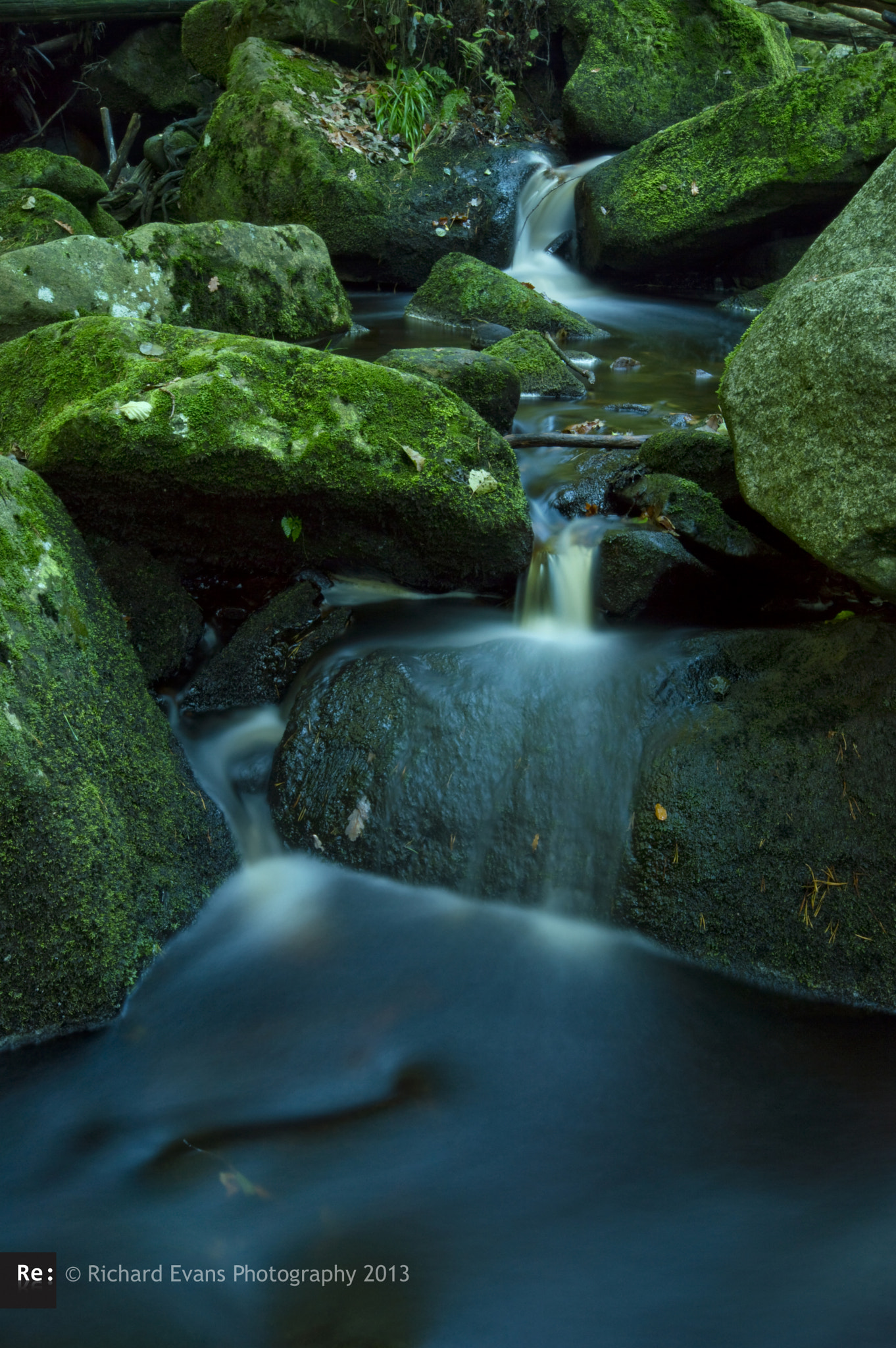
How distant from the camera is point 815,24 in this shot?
45.0 ft

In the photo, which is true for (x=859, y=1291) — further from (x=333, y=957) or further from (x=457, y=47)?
(x=457, y=47)

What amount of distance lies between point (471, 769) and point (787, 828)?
1195 mm

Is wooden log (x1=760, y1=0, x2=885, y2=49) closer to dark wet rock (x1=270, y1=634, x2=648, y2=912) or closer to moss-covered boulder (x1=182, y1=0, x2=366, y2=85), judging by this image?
moss-covered boulder (x1=182, y1=0, x2=366, y2=85)

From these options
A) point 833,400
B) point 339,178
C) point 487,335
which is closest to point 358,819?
point 833,400

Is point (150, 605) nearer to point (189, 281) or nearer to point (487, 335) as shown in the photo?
point (189, 281)

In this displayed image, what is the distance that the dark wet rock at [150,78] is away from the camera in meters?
14.6

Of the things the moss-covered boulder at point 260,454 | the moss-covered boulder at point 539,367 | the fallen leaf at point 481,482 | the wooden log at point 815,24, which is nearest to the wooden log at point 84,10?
the wooden log at point 815,24

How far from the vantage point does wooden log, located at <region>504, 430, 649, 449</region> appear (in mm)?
5250

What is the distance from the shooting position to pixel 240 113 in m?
10.4

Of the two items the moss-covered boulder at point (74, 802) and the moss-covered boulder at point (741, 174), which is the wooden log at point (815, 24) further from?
the moss-covered boulder at point (74, 802)

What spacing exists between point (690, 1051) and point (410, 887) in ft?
3.80

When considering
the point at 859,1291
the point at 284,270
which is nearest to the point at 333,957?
the point at 859,1291

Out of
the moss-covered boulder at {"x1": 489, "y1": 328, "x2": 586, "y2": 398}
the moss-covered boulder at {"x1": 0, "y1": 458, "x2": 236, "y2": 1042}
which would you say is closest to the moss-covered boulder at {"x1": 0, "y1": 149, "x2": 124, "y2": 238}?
the moss-covered boulder at {"x1": 489, "y1": 328, "x2": 586, "y2": 398}

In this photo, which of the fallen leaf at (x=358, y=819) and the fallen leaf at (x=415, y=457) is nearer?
the fallen leaf at (x=358, y=819)
